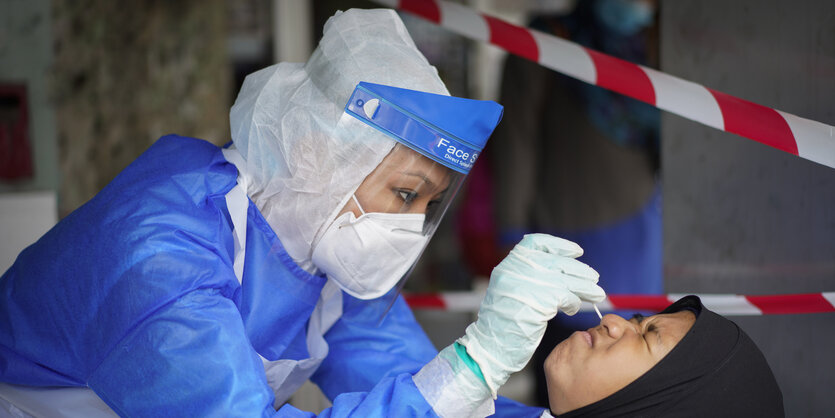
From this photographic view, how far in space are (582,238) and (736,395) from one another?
78.0 inches

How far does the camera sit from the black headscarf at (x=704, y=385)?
1561 mm

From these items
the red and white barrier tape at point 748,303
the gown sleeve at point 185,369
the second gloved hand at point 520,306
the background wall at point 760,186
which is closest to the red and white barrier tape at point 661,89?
the background wall at point 760,186

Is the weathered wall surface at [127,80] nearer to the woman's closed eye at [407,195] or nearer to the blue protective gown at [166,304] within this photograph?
the blue protective gown at [166,304]

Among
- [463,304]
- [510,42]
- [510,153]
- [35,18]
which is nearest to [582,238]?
[510,153]

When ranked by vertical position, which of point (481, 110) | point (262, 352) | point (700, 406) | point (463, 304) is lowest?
point (463, 304)

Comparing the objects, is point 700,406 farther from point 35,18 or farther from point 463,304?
point 35,18

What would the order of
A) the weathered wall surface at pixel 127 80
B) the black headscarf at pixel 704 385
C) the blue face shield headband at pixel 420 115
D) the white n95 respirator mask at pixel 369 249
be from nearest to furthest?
the black headscarf at pixel 704 385
the blue face shield headband at pixel 420 115
the white n95 respirator mask at pixel 369 249
the weathered wall surface at pixel 127 80

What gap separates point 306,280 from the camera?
6.30 feet

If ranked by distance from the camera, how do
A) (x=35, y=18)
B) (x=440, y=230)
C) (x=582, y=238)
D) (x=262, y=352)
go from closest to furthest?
(x=262, y=352)
(x=35, y=18)
(x=582, y=238)
(x=440, y=230)

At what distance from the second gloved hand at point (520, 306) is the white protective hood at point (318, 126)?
0.43 meters

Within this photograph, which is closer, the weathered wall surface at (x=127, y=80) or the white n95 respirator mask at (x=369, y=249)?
the white n95 respirator mask at (x=369, y=249)

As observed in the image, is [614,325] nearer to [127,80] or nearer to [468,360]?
[468,360]

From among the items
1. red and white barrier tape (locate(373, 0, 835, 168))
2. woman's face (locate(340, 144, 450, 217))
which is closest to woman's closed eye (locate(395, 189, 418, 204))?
woman's face (locate(340, 144, 450, 217))

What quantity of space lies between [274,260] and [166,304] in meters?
0.41
